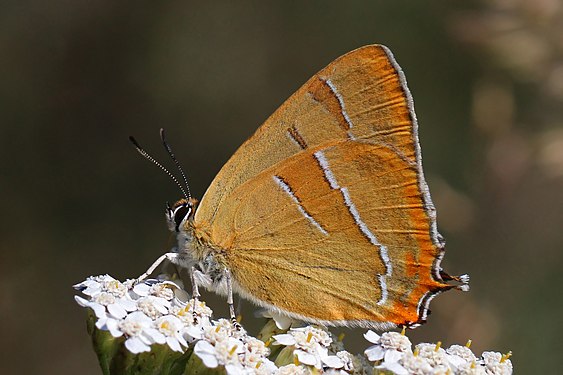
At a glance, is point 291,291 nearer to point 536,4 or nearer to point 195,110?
point 536,4

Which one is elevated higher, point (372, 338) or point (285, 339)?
point (285, 339)

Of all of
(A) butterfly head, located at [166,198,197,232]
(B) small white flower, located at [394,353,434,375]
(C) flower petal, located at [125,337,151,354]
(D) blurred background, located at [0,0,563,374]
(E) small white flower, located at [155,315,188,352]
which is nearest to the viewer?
(C) flower petal, located at [125,337,151,354]

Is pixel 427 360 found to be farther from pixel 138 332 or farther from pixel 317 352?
pixel 138 332

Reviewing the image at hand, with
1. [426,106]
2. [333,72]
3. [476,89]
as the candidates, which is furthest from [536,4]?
[426,106]

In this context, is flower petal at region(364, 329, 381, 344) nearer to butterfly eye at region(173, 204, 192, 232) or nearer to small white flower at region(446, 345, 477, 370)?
small white flower at region(446, 345, 477, 370)

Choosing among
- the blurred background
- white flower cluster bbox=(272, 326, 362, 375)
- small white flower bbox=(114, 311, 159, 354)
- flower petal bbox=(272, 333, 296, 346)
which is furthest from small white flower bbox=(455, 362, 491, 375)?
the blurred background

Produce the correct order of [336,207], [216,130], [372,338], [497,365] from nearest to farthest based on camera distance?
1. [497,365]
2. [372,338]
3. [336,207]
4. [216,130]

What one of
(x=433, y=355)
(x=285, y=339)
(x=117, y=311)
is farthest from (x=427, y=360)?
(x=117, y=311)
